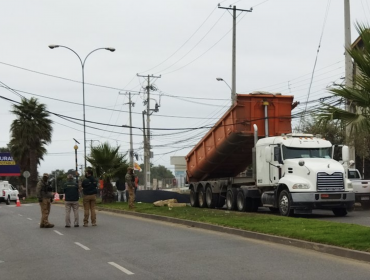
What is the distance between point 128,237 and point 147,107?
4554 centimetres

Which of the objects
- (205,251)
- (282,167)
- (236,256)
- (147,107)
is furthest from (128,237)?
(147,107)

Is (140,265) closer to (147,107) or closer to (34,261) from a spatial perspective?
(34,261)

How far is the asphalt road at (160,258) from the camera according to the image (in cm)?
966

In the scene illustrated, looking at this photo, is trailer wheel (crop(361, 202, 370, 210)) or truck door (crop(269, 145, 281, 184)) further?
trailer wheel (crop(361, 202, 370, 210))

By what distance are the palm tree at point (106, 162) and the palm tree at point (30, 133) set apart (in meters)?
20.7

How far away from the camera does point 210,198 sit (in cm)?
2633

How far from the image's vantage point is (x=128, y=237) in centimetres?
1566

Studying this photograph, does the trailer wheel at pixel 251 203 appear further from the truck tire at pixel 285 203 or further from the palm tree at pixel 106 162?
the palm tree at pixel 106 162

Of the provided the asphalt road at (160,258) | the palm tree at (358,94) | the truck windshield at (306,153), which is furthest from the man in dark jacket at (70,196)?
the palm tree at (358,94)

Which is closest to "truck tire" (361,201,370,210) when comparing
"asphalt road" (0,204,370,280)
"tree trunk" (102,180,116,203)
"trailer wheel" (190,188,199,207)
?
"trailer wheel" (190,188,199,207)

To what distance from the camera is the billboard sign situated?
64.2 meters

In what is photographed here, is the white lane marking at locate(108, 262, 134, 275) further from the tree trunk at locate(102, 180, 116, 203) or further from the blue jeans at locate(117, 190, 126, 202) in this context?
the blue jeans at locate(117, 190, 126, 202)

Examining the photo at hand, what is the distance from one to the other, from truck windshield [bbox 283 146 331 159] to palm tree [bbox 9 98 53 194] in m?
36.7

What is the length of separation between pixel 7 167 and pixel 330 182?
5286cm
